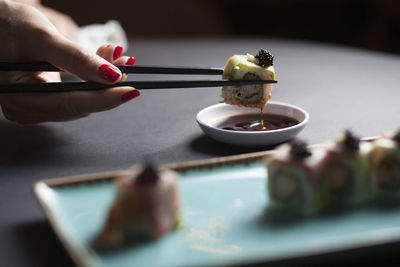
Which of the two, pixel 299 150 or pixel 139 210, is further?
pixel 299 150

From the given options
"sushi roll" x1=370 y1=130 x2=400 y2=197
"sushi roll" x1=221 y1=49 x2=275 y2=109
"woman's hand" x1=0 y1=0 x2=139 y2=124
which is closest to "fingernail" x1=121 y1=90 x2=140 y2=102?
"woman's hand" x1=0 y1=0 x2=139 y2=124

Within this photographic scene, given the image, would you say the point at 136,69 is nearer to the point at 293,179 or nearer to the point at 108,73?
the point at 108,73

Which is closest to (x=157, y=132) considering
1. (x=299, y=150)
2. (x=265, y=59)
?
(x=265, y=59)

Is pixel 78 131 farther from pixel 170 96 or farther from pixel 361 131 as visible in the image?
pixel 361 131

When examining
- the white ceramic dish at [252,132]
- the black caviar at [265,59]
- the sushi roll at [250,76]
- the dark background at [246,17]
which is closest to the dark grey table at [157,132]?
the white ceramic dish at [252,132]

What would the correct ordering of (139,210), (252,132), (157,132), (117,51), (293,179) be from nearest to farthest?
(139,210), (293,179), (252,132), (157,132), (117,51)

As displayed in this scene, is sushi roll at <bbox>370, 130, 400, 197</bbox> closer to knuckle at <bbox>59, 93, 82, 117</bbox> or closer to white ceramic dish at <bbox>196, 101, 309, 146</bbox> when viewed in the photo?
white ceramic dish at <bbox>196, 101, 309, 146</bbox>
